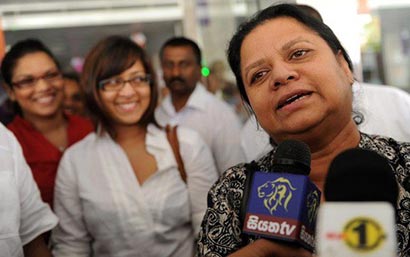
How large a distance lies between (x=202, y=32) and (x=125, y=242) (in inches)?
188

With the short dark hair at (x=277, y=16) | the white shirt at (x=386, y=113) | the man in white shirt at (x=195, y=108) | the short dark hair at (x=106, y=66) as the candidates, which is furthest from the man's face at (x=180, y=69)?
the short dark hair at (x=277, y=16)

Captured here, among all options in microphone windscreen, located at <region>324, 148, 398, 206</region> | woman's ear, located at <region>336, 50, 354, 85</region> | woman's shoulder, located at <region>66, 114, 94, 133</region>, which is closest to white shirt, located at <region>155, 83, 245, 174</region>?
woman's shoulder, located at <region>66, 114, 94, 133</region>

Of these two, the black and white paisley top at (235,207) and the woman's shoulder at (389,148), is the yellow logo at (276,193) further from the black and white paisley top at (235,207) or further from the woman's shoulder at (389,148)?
the woman's shoulder at (389,148)

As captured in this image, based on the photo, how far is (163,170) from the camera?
2.15m

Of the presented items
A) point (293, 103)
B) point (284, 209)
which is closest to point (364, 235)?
point (284, 209)

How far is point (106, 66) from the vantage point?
2.26 metres

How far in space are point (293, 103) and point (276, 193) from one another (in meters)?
0.31

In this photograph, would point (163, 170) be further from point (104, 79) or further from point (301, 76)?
point (301, 76)

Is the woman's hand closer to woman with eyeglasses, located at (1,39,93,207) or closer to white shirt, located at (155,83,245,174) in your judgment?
woman with eyeglasses, located at (1,39,93,207)

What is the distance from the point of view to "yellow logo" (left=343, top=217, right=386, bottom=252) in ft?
2.06

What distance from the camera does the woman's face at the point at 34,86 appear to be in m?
2.70

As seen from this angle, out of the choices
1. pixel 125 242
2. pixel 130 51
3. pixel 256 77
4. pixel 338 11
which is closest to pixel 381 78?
pixel 338 11

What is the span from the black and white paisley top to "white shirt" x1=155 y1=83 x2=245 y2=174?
5.22 ft

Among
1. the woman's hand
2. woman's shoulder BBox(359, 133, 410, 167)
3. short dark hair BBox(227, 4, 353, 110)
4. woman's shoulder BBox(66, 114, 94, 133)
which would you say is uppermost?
short dark hair BBox(227, 4, 353, 110)
